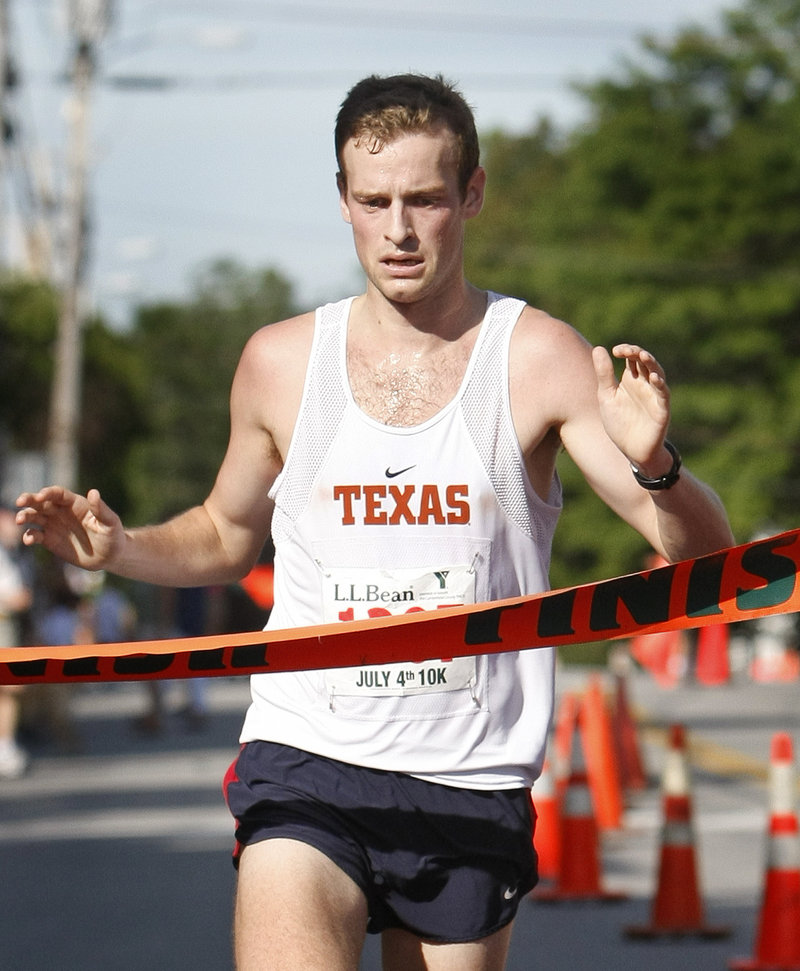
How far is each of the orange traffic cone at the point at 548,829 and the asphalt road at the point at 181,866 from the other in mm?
309

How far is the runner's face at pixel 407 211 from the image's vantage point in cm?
402

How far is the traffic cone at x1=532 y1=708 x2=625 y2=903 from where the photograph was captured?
9523 millimetres

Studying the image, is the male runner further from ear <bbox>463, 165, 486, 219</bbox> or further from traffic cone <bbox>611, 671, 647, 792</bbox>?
traffic cone <bbox>611, 671, 647, 792</bbox>

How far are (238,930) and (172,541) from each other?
2.85 feet

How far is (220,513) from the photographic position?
4410 millimetres

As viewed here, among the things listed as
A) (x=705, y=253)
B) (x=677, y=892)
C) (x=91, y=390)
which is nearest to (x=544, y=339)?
(x=677, y=892)

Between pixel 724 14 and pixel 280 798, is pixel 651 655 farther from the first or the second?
pixel 280 798

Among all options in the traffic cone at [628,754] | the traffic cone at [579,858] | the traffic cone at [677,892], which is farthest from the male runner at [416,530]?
the traffic cone at [628,754]

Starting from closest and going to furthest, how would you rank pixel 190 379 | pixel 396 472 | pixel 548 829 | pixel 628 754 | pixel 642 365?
pixel 642 365 → pixel 396 472 → pixel 548 829 → pixel 628 754 → pixel 190 379

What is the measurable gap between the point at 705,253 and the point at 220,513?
1766 inches

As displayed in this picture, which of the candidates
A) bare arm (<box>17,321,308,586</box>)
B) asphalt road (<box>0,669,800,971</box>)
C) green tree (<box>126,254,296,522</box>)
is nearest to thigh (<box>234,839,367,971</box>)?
bare arm (<box>17,321,308,586</box>)

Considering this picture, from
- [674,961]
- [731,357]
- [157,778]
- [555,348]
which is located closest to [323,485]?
[555,348]

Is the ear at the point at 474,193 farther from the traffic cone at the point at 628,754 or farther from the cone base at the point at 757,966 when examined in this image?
the traffic cone at the point at 628,754

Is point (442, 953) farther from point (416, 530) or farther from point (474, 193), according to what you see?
point (474, 193)
